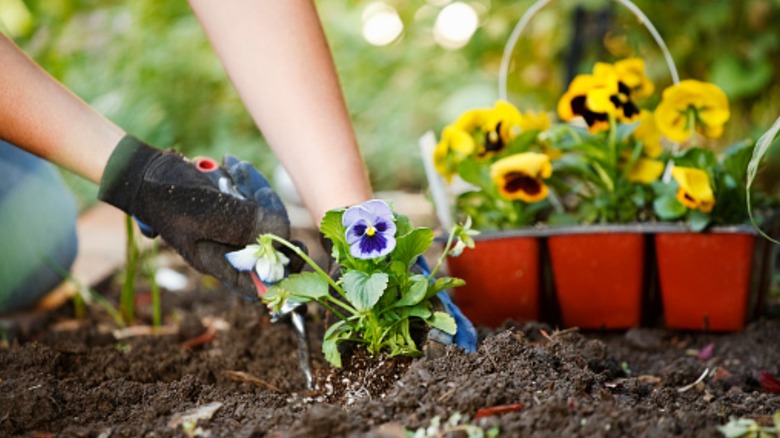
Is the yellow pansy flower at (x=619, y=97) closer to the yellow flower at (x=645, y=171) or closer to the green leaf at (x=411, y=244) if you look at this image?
the yellow flower at (x=645, y=171)

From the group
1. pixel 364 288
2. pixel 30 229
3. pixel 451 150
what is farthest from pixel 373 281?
pixel 30 229

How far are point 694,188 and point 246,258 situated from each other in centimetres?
83

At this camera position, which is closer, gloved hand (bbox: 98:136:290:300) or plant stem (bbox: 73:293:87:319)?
gloved hand (bbox: 98:136:290:300)

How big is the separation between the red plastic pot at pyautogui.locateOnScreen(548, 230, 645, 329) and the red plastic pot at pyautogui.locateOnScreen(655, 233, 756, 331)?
54 mm

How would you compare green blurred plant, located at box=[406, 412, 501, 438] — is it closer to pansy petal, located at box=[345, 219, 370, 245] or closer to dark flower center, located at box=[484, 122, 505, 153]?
pansy petal, located at box=[345, 219, 370, 245]

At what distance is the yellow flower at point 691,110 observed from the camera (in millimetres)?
1578

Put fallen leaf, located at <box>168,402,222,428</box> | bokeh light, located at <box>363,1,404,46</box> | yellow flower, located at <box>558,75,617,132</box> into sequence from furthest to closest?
bokeh light, located at <box>363,1,404,46</box> < yellow flower, located at <box>558,75,617,132</box> < fallen leaf, located at <box>168,402,222,428</box>

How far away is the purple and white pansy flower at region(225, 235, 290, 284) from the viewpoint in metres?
1.18

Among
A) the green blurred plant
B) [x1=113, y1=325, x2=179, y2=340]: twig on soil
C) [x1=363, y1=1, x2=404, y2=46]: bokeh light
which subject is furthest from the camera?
[x1=363, y1=1, x2=404, y2=46]: bokeh light

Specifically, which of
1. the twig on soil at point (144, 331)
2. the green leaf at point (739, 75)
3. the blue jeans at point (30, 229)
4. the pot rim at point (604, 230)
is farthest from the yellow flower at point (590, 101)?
the green leaf at point (739, 75)

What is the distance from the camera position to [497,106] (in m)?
1.73

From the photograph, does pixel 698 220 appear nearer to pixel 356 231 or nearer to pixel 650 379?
pixel 650 379

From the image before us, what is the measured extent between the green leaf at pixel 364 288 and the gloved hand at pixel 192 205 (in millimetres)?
201

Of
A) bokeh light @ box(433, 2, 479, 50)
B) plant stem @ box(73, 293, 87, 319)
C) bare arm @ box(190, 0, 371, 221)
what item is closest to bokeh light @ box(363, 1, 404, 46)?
bokeh light @ box(433, 2, 479, 50)
